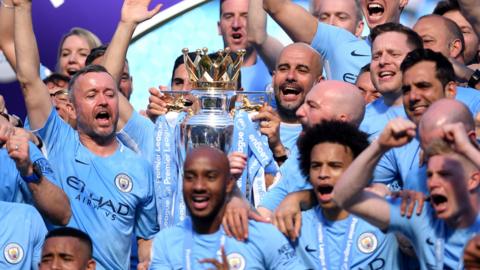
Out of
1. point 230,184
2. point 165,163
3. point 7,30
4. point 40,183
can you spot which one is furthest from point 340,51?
point 230,184

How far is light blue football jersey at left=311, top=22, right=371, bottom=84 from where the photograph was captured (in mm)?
10984

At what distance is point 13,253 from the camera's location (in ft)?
31.9

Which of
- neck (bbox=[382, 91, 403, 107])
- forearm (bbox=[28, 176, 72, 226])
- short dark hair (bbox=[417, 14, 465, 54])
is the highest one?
short dark hair (bbox=[417, 14, 465, 54])

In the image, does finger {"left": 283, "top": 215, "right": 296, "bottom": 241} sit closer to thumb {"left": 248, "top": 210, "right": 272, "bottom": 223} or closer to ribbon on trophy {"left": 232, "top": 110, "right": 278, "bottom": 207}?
thumb {"left": 248, "top": 210, "right": 272, "bottom": 223}

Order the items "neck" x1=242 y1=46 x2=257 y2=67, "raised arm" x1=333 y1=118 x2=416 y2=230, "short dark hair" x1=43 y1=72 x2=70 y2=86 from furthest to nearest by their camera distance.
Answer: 1. "neck" x1=242 y1=46 x2=257 y2=67
2. "short dark hair" x1=43 y1=72 x2=70 y2=86
3. "raised arm" x1=333 y1=118 x2=416 y2=230

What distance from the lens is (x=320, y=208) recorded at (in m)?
8.94

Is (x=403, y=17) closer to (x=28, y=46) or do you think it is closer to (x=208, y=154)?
(x=28, y=46)

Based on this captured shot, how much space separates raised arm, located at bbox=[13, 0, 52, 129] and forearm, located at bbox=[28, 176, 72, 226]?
52 cm

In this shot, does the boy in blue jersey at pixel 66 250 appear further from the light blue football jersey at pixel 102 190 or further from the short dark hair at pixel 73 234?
the light blue football jersey at pixel 102 190

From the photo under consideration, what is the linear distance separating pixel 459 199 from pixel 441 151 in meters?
0.27

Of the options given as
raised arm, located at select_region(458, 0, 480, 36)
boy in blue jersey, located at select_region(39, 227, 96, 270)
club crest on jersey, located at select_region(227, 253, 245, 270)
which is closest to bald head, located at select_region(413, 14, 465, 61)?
raised arm, located at select_region(458, 0, 480, 36)

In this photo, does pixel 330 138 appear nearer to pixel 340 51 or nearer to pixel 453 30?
pixel 453 30

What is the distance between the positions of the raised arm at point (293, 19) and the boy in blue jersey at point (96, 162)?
119 cm

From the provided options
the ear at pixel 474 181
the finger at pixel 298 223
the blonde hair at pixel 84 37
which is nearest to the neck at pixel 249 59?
the blonde hair at pixel 84 37
